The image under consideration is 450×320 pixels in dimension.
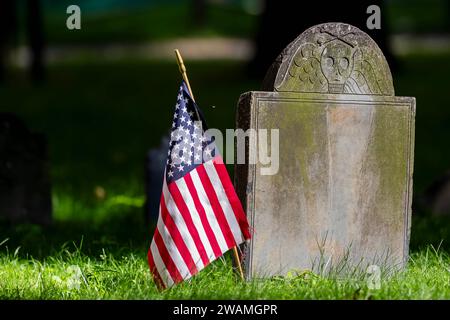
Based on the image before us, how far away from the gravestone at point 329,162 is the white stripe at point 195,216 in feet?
1.35

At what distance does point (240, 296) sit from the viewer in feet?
18.3

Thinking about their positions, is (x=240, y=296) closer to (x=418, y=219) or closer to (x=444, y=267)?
(x=444, y=267)

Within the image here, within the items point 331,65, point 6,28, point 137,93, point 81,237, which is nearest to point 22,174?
point 81,237

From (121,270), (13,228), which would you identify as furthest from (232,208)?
(13,228)

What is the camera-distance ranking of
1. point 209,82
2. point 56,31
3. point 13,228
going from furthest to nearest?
point 56,31 < point 209,82 < point 13,228

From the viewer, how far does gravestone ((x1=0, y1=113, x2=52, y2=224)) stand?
364 inches

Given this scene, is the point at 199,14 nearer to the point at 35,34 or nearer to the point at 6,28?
the point at 6,28

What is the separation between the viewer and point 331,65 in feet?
21.2

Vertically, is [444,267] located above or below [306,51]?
below

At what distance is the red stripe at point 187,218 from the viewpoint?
5.98 metres

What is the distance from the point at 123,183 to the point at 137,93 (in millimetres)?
7381

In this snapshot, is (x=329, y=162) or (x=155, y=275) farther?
(x=329, y=162)

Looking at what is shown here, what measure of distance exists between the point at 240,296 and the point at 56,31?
3161cm

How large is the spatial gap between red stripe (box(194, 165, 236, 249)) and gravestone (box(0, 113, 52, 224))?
12.4 feet
